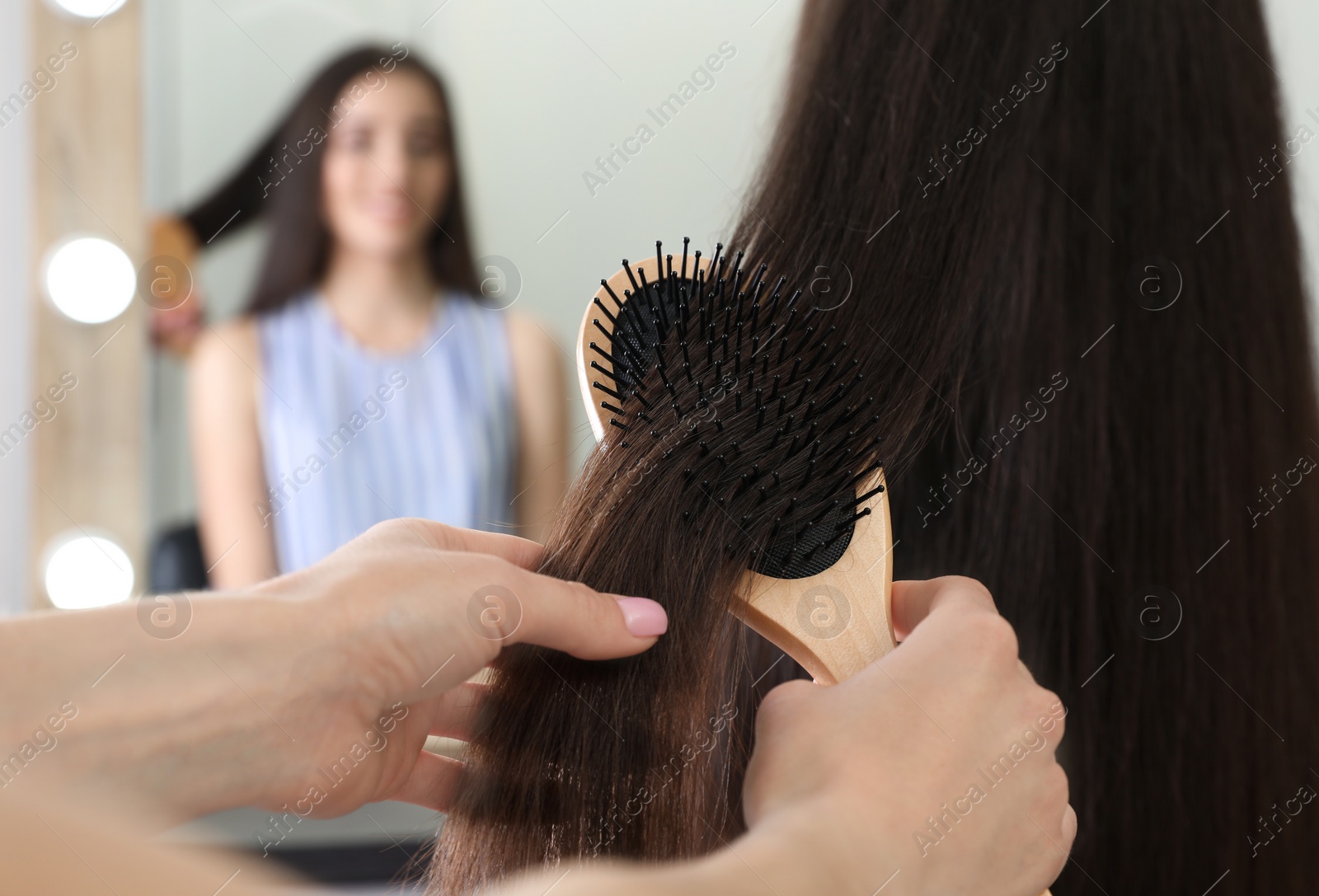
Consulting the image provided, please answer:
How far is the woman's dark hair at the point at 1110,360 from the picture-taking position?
0.48 metres

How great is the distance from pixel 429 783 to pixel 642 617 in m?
0.18

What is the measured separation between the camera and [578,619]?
0.33 metres

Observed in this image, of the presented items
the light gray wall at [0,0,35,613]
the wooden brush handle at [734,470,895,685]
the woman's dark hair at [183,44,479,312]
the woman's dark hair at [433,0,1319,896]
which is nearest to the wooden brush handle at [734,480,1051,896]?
the wooden brush handle at [734,470,895,685]

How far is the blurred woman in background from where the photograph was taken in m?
0.97

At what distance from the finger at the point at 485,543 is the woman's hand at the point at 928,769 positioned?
132mm

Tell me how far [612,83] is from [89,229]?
0.63 meters

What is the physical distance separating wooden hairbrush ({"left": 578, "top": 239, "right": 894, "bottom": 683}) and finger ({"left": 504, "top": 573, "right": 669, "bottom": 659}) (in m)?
0.05

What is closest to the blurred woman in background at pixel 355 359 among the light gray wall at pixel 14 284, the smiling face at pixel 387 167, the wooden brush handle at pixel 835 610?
the smiling face at pixel 387 167

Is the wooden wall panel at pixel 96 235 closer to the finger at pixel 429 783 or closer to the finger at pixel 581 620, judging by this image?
the finger at pixel 429 783

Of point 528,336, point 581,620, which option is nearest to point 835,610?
point 581,620

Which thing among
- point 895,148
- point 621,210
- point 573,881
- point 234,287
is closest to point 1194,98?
point 895,148

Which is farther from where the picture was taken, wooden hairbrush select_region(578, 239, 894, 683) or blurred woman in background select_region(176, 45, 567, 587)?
blurred woman in background select_region(176, 45, 567, 587)

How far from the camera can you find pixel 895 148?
481 millimetres

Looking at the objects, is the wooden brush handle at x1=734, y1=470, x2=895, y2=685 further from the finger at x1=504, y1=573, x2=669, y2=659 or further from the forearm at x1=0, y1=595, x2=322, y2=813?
the forearm at x1=0, y1=595, x2=322, y2=813
